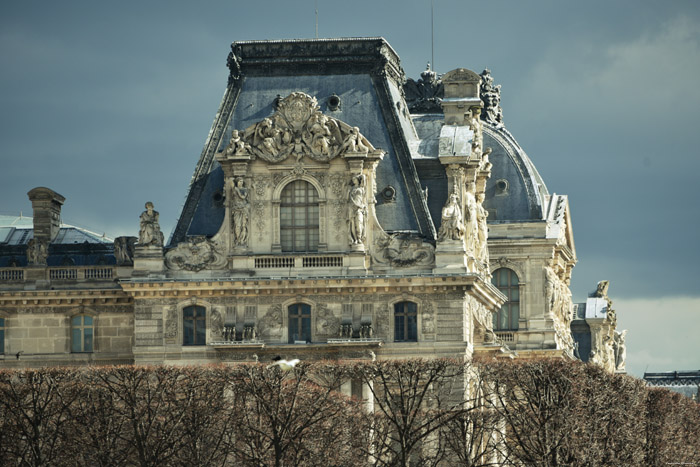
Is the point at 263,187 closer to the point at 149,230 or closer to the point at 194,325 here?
the point at 149,230

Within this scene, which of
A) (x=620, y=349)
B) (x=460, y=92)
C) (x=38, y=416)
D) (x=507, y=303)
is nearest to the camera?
(x=38, y=416)

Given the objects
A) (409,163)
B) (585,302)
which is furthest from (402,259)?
(585,302)

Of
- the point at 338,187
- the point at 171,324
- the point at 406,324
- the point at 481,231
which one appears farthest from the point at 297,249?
the point at 481,231

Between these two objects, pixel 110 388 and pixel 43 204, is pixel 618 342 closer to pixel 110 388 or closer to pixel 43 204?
pixel 43 204

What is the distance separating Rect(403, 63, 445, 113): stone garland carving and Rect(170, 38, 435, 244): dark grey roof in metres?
21.9

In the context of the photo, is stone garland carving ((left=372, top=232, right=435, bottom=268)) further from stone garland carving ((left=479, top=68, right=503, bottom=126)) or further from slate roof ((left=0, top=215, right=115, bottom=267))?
stone garland carving ((left=479, top=68, right=503, bottom=126))

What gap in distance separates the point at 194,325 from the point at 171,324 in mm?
976

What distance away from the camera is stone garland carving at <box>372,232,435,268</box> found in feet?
316

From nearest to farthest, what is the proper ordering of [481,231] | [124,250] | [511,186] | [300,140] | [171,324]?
[300,140] → [171,324] → [124,250] → [481,231] → [511,186]

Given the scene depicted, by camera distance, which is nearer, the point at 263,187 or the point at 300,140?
the point at 300,140

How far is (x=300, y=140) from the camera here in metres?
96.9

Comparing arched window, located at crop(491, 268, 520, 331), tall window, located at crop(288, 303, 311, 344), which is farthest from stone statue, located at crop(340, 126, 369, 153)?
arched window, located at crop(491, 268, 520, 331)

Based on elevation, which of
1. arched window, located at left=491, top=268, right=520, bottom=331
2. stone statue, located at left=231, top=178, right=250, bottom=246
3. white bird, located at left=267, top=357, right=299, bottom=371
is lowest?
white bird, located at left=267, top=357, right=299, bottom=371

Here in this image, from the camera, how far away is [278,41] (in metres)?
102
